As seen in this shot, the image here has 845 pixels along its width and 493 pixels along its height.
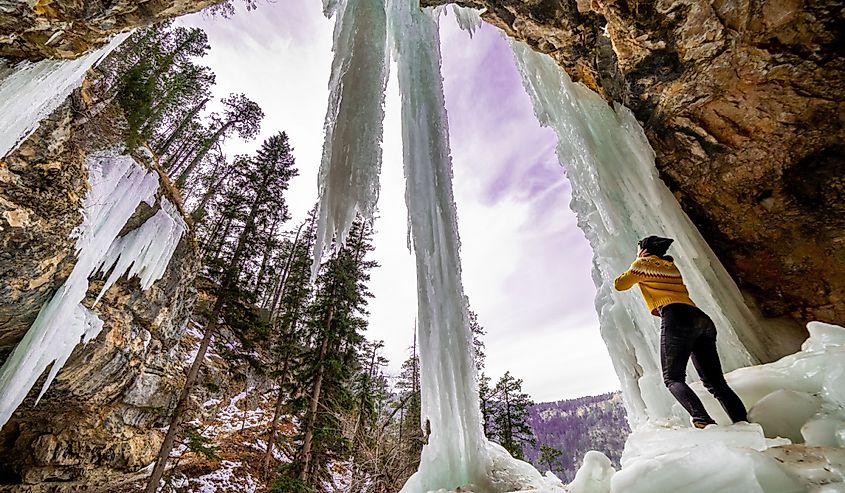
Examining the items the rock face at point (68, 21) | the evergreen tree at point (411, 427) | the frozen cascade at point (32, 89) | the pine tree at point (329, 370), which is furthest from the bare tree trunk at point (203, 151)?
the evergreen tree at point (411, 427)

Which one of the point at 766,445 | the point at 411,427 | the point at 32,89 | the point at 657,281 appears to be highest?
the point at 32,89

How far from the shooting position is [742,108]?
14.5ft

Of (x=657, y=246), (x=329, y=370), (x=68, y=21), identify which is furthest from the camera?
(x=329, y=370)

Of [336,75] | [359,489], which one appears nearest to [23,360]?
[359,489]

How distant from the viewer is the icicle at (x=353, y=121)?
18.2ft

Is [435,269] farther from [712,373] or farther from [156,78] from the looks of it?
[156,78]

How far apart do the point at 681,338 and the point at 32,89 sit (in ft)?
29.4

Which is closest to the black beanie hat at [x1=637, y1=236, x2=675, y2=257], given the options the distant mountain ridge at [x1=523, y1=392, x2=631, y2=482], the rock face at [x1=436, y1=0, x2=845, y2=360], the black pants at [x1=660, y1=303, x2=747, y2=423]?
the black pants at [x1=660, y1=303, x2=747, y2=423]

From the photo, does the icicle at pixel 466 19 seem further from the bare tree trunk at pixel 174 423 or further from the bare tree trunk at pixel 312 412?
the bare tree trunk at pixel 174 423

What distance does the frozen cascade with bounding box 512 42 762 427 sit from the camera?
14.0 feet

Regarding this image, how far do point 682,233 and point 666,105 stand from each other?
170 cm

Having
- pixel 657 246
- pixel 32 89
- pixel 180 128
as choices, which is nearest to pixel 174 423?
pixel 32 89

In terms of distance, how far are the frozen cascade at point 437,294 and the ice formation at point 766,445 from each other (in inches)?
41.7

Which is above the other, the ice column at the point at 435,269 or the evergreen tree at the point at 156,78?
the evergreen tree at the point at 156,78
